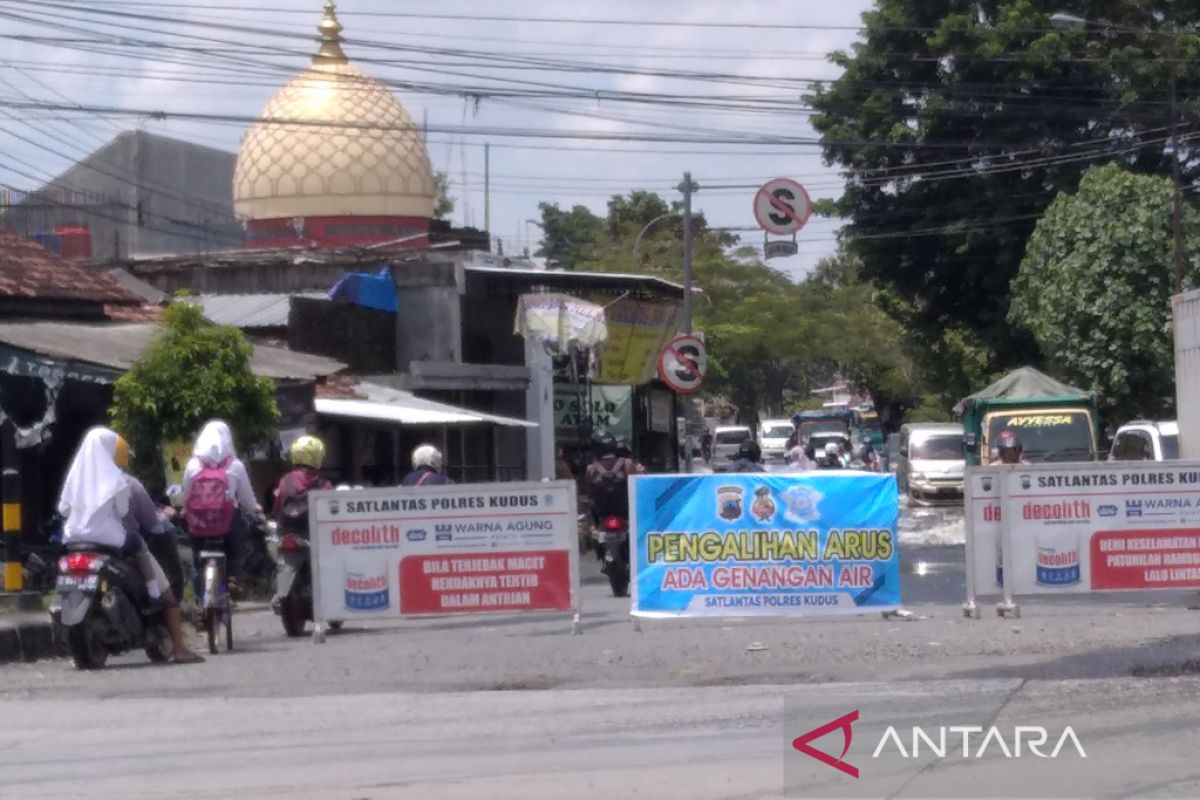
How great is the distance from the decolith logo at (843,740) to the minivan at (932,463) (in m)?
29.3

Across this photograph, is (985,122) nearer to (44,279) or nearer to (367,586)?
(44,279)

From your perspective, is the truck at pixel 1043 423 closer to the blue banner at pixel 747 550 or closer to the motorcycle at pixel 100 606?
the blue banner at pixel 747 550

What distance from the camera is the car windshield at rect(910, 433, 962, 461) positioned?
127 feet

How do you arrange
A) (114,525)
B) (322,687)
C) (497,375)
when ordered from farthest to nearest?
(497,375), (114,525), (322,687)

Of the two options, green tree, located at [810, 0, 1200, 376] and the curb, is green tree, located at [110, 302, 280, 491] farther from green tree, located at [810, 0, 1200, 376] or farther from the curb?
green tree, located at [810, 0, 1200, 376]

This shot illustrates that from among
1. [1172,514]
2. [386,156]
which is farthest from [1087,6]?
[1172,514]

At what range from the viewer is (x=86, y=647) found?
1192cm

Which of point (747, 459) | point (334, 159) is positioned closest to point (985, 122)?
point (334, 159)

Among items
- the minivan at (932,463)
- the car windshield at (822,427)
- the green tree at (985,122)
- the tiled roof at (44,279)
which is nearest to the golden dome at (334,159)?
the tiled roof at (44,279)

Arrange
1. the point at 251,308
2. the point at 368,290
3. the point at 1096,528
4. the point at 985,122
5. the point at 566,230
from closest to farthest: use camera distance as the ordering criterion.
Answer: the point at 1096,528 < the point at 251,308 < the point at 368,290 < the point at 985,122 < the point at 566,230

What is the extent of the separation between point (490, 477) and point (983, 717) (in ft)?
76.4

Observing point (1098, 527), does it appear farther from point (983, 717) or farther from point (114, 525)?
point (114, 525)

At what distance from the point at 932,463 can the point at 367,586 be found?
26582mm

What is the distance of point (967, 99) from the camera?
44.7 meters
